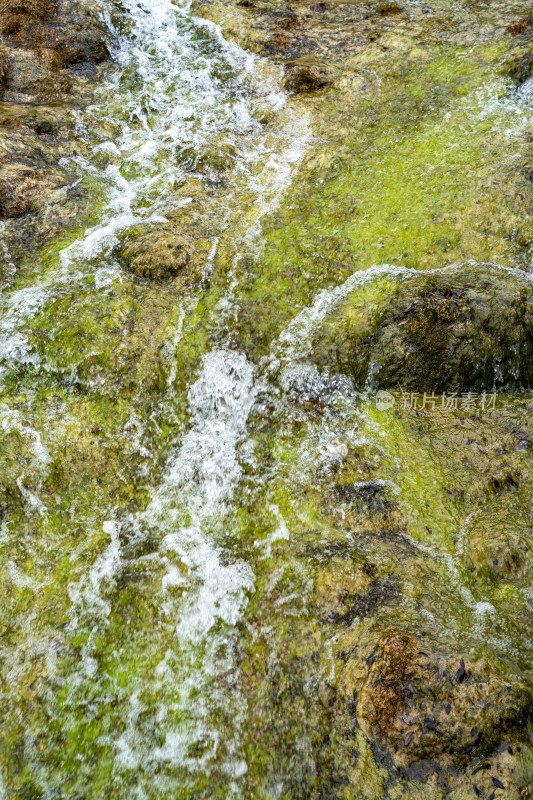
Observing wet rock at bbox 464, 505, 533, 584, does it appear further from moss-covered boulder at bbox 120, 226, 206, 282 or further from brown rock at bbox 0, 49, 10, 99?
brown rock at bbox 0, 49, 10, 99

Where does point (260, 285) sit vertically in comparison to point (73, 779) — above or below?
above

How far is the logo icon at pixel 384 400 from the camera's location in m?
7.90

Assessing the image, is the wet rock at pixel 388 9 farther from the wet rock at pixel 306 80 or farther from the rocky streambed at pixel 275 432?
the wet rock at pixel 306 80

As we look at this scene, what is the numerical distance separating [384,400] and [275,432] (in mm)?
1894

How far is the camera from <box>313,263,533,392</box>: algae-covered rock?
25.3ft

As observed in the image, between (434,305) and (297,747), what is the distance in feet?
21.1

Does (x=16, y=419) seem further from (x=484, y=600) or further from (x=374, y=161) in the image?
(x=374, y=161)

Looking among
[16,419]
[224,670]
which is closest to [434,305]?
[224,670]

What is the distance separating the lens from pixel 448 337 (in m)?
7.75

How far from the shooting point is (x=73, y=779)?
542cm

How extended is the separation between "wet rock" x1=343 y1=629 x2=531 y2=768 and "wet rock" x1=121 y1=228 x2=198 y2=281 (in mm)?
7193

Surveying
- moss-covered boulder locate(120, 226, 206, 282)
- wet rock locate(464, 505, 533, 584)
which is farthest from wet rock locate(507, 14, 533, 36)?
wet rock locate(464, 505, 533, 584)

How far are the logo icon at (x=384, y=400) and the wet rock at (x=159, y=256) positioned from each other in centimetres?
417

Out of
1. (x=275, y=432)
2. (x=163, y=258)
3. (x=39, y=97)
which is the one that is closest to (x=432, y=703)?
(x=275, y=432)
